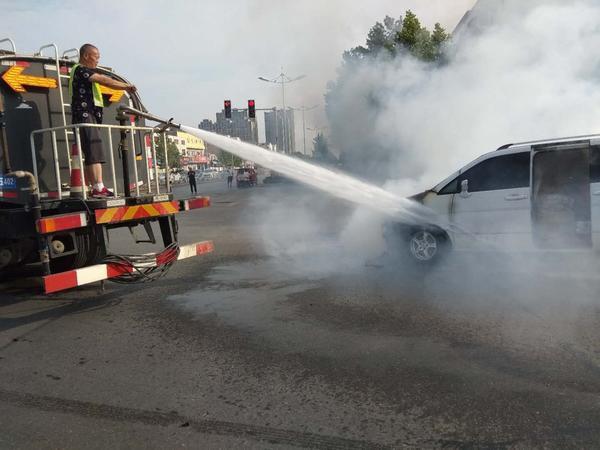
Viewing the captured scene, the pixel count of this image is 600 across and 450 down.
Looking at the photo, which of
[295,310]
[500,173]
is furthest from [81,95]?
[500,173]

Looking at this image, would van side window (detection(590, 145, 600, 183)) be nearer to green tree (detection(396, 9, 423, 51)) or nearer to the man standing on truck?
the man standing on truck

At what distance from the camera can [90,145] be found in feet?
16.9

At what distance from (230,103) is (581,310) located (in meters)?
26.7

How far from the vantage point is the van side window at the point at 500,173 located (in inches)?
264

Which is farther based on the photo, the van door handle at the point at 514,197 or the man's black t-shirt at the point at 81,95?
the van door handle at the point at 514,197

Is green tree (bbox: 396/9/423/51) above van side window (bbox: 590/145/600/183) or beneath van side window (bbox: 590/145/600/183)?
above

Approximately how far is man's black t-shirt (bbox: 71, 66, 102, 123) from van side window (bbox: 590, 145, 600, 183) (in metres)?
6.36

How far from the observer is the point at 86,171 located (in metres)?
5.29

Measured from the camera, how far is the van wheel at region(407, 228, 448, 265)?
6953 mm

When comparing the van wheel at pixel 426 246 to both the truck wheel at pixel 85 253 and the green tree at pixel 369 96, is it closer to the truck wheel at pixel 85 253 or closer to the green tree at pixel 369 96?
the truck wheel at pixel 85 253

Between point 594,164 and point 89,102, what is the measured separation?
645 cm

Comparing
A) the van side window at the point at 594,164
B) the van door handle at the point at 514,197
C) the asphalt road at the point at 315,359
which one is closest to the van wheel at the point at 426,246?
the asphalt road at the point at 315,359

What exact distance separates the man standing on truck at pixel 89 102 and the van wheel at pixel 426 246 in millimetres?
4321

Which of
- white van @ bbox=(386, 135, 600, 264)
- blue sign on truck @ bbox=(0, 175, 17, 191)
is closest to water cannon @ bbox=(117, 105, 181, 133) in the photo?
blue sign on truck @ bbox=(0, 175, 17, 191)
